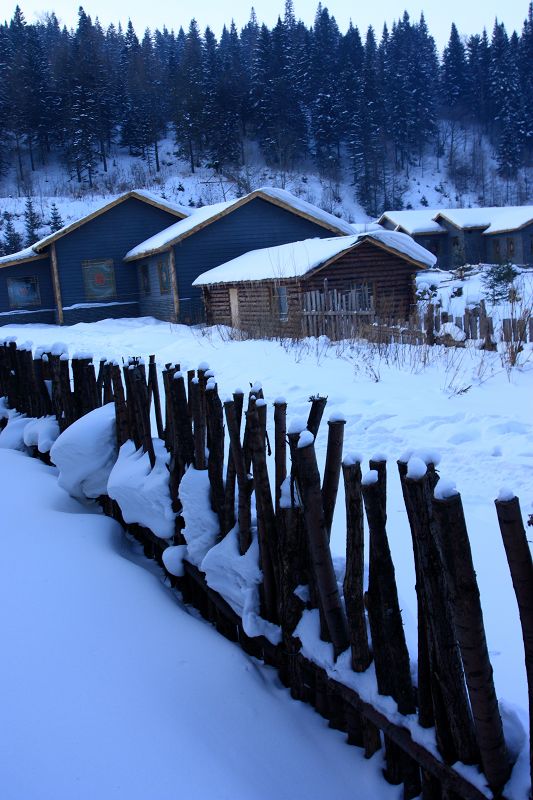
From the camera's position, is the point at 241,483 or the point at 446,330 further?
the point at 446,330

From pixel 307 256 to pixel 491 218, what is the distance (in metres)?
34.8

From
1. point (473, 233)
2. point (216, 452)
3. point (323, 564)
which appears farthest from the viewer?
point (473, 233)

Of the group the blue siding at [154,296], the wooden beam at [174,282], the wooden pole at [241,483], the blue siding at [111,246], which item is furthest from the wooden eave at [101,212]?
the wooden pole at [241,483]

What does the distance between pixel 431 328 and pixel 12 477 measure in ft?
25.7

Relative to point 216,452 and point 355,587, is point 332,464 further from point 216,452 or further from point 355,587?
point 216,452

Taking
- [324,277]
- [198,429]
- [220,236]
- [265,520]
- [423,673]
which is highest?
[220,236]

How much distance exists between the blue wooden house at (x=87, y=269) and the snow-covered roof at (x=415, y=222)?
25467mm

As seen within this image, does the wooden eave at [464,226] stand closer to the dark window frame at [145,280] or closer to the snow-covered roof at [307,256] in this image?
the dark window frame at [145,280]

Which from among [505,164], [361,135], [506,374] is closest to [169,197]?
[361,135]

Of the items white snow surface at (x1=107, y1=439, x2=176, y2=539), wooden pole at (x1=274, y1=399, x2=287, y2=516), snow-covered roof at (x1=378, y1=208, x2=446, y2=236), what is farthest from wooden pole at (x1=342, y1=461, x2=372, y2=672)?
snow-covered roof at (x1=378, y1=208, x2=446, y2=236)

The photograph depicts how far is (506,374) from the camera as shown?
328 inches

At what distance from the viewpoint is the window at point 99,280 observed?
28281mm

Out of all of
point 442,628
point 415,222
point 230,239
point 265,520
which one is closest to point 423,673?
point 442,628

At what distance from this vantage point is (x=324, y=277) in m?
19.6
